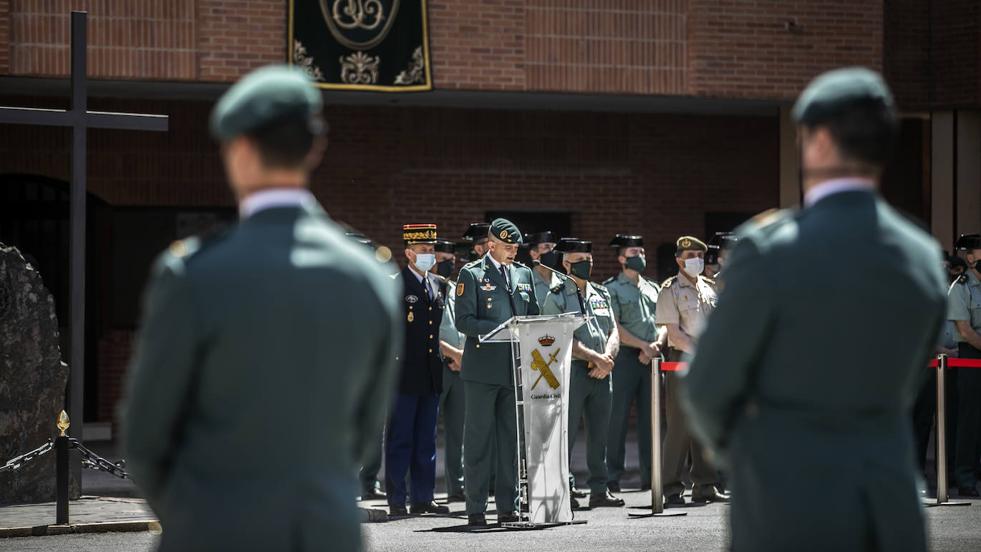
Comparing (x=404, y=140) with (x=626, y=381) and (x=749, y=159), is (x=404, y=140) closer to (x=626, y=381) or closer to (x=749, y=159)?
(x=749, y=159)

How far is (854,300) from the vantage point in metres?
3.84

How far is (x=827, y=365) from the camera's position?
3.81 metres

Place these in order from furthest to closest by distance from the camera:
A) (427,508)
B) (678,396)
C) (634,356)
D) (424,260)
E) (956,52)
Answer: (956,52) → (634,356) → (678,396) → (424,260) → (427,508)

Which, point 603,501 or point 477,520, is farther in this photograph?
point 603,501

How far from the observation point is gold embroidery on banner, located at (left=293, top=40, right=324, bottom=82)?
17.7 m

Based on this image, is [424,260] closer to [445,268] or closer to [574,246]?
[574,246]

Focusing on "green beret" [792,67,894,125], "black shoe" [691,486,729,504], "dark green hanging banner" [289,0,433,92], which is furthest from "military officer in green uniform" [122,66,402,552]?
"dark green hanging banner" [289,0,433,92]

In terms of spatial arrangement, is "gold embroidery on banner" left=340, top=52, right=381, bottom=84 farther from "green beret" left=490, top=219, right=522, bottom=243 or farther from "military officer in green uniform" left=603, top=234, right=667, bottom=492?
"green beret" left=490, top=219, right=522, bottom=243

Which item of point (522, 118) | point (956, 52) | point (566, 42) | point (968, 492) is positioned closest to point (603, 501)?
point (968, 492)

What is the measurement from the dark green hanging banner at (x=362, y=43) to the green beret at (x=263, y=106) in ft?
46.8

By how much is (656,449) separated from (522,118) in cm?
957

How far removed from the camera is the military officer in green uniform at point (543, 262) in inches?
527

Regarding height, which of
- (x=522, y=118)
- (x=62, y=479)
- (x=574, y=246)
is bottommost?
(x=62, y=479)

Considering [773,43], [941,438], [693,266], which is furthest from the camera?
[773,43]
